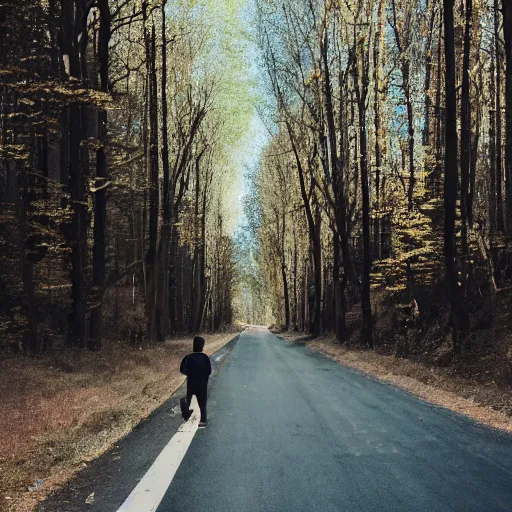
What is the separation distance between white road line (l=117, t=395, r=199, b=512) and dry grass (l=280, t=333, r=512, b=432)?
454 cm

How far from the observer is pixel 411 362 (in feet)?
57.1

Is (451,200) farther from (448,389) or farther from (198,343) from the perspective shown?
(198,343)

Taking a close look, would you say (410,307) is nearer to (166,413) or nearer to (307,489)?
(166,413)

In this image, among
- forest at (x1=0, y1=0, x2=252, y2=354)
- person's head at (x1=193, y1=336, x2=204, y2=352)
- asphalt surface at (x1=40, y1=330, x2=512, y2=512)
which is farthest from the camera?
forest at (x1=0, y1=0, x2=252, y2=354)

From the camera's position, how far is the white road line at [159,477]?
461 cm

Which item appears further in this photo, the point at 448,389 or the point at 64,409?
the point at 448,389

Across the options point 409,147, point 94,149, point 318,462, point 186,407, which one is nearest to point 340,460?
point 318,462

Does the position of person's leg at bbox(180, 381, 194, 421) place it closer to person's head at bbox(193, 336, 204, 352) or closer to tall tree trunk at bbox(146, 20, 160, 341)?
person's head at bbox(193, 336, 204, 352)

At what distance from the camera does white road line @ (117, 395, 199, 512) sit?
181 inches

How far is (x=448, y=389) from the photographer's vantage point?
12062 millimetres

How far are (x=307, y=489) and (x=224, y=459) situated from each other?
139cm

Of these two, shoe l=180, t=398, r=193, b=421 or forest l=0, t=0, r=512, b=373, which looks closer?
shoe l=180, t=398, r=193, b=421

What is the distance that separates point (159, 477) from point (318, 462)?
1.70m

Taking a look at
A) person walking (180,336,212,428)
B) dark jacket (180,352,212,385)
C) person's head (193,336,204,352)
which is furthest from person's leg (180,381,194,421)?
person's head (193,336,204,352)
